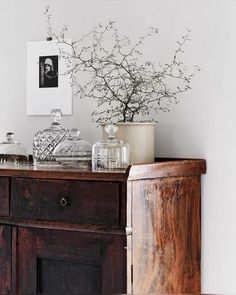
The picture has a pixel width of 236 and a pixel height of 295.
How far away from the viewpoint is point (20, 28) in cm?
271

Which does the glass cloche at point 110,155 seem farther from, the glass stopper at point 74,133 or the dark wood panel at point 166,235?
the glass stopper at point 74,133

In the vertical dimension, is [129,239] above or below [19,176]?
below

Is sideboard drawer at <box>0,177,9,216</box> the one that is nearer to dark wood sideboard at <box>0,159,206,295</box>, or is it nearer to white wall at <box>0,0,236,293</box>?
dark wood sideboard at <box>0,159,206,295</box>

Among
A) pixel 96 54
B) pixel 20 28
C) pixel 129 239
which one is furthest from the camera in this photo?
pixel 20 28

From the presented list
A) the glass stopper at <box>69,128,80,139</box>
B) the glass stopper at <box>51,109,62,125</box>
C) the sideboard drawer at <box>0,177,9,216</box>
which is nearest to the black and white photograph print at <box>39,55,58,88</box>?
the glass stopper at <box>51,109,62,125</box>

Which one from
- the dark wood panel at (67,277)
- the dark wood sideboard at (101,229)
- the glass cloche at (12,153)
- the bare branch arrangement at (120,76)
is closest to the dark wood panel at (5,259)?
the dark wood sideboard at (101,229)

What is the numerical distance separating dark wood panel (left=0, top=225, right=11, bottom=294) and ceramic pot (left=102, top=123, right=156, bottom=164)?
19.1 inches

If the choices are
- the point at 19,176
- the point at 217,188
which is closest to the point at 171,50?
the point at 217,188

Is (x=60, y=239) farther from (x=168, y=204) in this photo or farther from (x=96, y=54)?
(x=96, y=54)

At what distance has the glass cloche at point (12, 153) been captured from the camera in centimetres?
245

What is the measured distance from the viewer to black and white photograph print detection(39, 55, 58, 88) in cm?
260

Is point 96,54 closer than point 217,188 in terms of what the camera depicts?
No

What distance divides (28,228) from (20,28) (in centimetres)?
100

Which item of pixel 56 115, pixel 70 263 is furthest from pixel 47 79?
pixel 70 263
